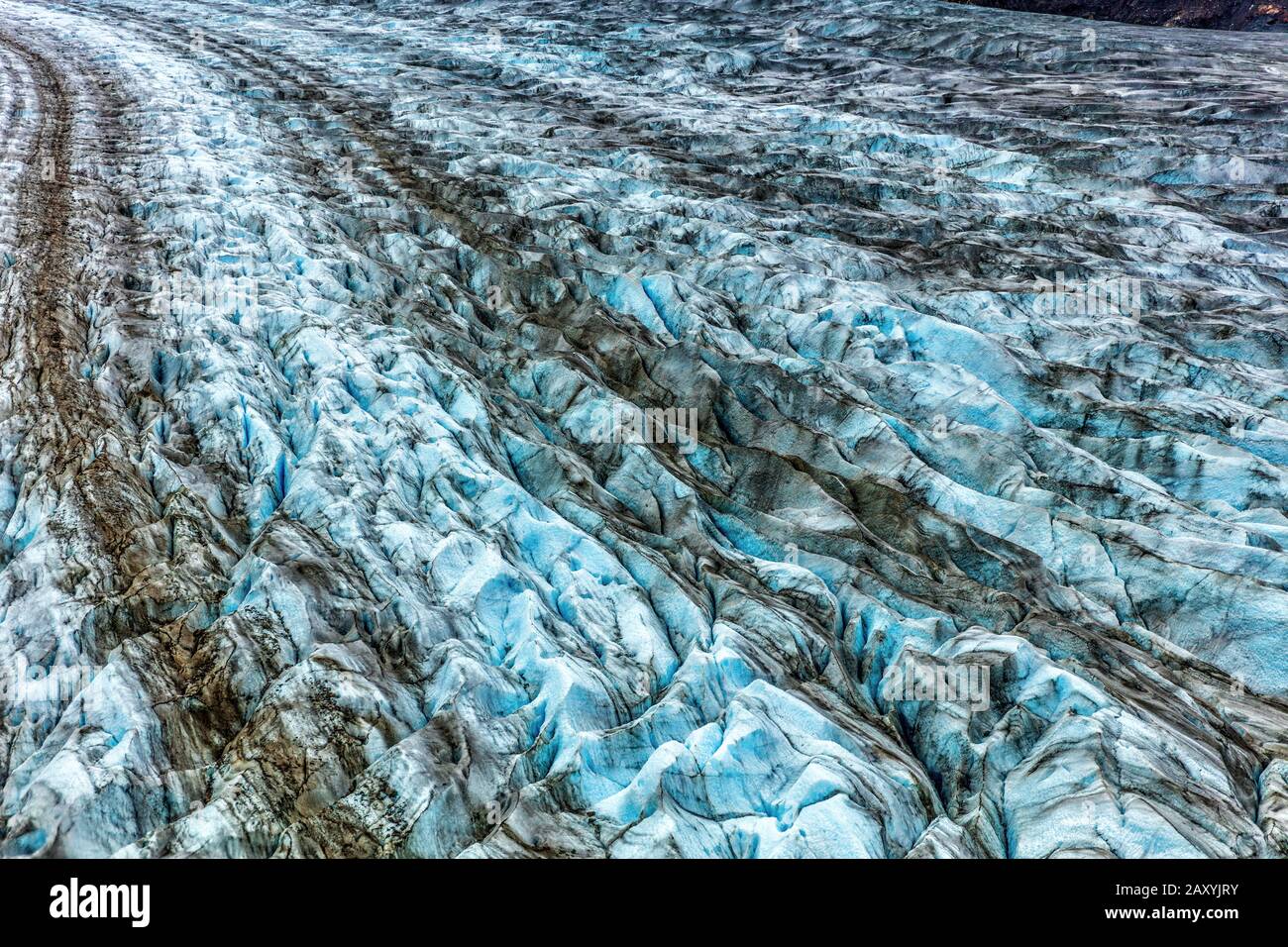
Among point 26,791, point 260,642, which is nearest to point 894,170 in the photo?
point 260,642

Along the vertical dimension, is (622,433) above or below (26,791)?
above

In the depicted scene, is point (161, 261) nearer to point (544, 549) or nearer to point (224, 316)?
point (224, 316)

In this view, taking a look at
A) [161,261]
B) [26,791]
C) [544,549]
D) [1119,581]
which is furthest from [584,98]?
[26,791]

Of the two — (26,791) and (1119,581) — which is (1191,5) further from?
(26,791)

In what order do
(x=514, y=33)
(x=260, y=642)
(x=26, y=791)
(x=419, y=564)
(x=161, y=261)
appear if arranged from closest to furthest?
1. (x=26, y=791)
2. (x=260, y=642)
3. (x=419, y=564)
4. (x=161, y=261)
5. (x=514, y=33)

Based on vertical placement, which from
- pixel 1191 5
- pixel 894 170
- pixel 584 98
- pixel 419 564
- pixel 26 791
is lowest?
pixel 26 791

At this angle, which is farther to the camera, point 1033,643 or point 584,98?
point 584,98

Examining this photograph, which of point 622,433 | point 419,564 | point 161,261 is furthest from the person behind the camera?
point 161,261
